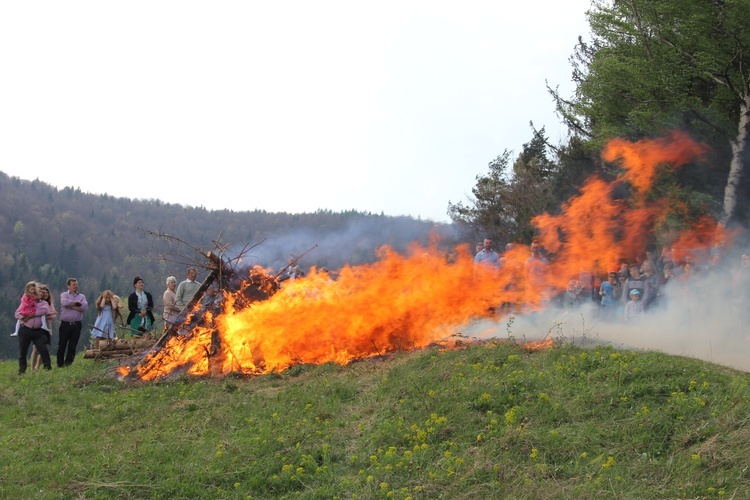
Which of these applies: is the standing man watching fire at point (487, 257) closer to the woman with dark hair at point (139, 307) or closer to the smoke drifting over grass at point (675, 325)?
the smoke drifting over grass at point (675, 325)

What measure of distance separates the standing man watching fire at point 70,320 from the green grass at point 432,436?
4.58m

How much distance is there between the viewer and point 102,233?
10794cm

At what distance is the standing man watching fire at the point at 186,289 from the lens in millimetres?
13383

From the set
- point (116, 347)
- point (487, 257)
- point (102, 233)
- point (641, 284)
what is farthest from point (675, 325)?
point (102, 233)

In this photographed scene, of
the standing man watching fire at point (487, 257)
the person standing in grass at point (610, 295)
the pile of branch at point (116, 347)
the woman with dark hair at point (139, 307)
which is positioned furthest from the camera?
the woman with dark hair at point (139, 307)

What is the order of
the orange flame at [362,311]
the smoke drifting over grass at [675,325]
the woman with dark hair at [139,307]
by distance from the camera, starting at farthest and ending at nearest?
the woman with dark hair at [139,307] → the orange flame at [362,311] → the smoke drifting over grass at [675,325]

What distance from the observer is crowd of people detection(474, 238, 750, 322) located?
13.1 meters

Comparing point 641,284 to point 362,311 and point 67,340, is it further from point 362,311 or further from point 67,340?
point 67,340

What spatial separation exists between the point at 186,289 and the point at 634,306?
927 cm

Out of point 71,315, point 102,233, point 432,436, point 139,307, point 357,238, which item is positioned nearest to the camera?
point 432,436

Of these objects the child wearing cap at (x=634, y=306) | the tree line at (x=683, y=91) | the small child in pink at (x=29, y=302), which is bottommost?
the child wearing cap at (x=634, y=306)

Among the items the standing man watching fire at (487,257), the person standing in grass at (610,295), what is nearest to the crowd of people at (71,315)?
the standing man watching fire at (487,257)

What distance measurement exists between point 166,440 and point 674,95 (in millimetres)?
14702

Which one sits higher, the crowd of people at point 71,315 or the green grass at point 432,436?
the crowd of people at point 71,315
